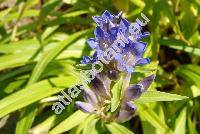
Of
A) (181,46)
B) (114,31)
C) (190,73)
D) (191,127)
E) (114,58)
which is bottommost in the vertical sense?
(191,127)

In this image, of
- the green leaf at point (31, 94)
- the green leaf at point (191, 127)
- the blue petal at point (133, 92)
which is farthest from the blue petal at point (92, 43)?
the green leaf at point (191, 127)

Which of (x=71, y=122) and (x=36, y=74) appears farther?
(x=36, y=74)

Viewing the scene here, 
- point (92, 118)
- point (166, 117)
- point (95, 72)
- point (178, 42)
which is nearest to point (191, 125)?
point (166, 117)

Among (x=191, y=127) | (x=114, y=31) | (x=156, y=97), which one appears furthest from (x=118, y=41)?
(x=191, y=127)

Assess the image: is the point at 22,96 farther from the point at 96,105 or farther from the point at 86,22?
the point at 86,22

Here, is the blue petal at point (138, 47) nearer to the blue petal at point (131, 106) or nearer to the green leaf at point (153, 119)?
the blue petal at point (131, 106)

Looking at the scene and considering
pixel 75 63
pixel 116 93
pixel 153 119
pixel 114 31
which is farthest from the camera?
pixel 75 63

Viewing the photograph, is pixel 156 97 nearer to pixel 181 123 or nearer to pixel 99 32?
pixel 99 32
